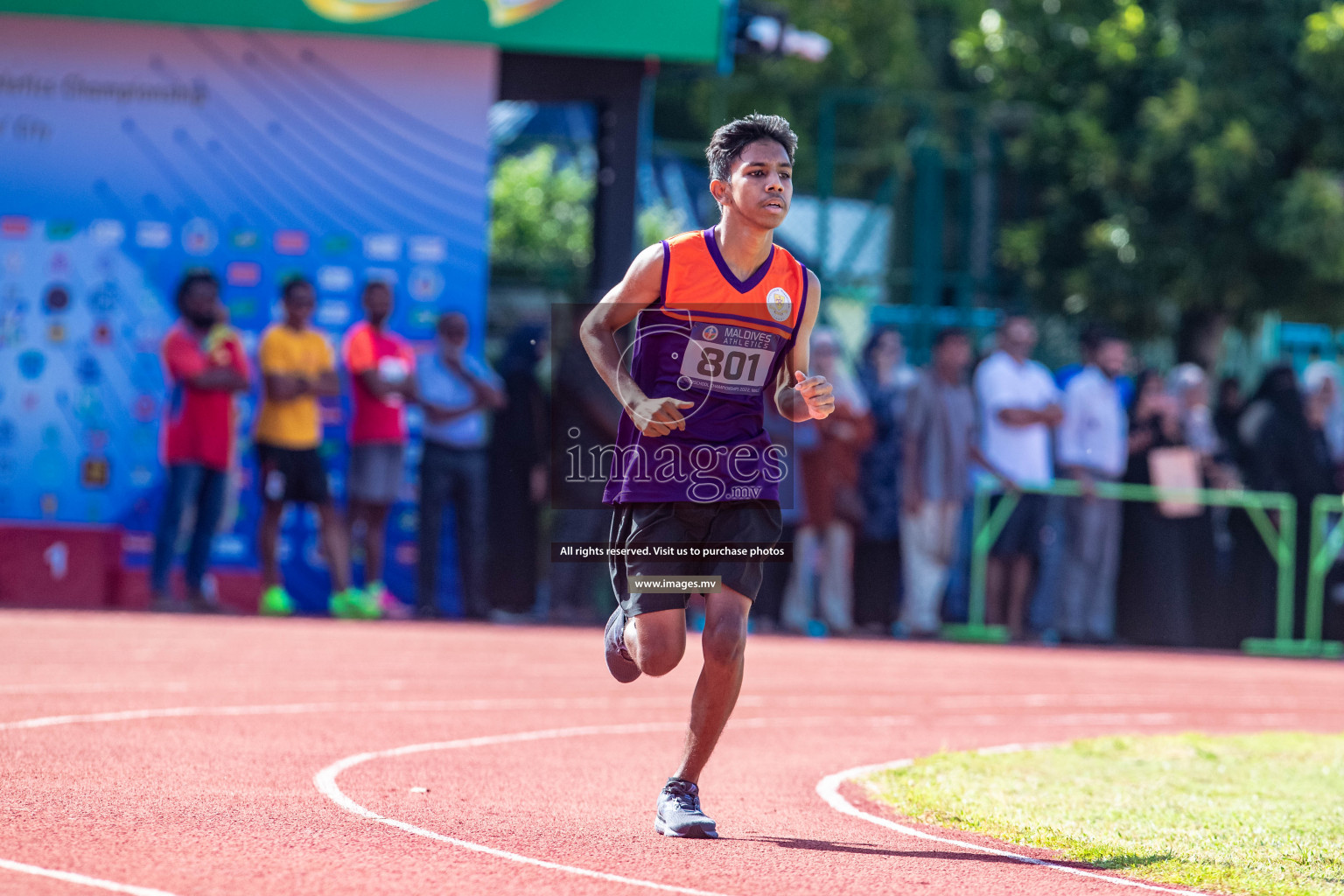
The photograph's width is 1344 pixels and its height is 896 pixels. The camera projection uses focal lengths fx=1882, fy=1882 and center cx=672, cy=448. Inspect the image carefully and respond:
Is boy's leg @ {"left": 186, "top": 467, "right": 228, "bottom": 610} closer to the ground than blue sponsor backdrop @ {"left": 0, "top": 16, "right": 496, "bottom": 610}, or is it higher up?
closer to the ground

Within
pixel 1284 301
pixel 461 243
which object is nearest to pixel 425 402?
pixel 461 243

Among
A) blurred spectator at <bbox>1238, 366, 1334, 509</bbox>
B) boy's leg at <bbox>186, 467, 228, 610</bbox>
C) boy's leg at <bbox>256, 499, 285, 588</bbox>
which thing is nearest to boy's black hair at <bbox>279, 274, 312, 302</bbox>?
boy's leg at <bbox>186, 467, 228, 610</bbox>

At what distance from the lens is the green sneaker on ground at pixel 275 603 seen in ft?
51.4

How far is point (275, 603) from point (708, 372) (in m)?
9.81

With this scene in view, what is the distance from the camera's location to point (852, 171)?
28.4 metres

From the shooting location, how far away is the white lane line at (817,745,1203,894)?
592 centimetres

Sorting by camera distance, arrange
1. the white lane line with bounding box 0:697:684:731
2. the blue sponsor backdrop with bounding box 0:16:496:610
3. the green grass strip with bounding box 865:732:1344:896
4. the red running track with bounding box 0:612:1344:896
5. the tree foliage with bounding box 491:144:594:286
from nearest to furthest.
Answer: the red running track with bounding box 0:612:1344:896, the green grass strip with bounding box 865:732:1344:896, the white lane line with bounding box 0:697:684:731, the blue sponsor backdrop with bounding box 0:16:496:610, the tree foliage with bounding box 491:144:594:286

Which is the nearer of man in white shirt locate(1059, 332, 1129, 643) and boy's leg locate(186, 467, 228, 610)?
boy's leg locate(186, 467, 228, 610)

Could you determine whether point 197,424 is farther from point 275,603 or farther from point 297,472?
point 275,603

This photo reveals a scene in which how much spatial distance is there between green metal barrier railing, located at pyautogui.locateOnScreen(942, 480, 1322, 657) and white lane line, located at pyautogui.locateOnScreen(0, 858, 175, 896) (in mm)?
12453

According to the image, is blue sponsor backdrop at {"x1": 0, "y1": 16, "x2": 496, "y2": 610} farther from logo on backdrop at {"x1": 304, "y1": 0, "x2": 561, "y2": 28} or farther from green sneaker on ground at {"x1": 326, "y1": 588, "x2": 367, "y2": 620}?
green sneaker on ground at {"x1": 326, "y1": 588, "x2": 367, "y2": 620}

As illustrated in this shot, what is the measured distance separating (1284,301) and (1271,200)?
1.38 metres

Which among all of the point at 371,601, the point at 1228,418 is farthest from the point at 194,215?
the point at 1228,418

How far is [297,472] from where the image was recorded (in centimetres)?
1547
